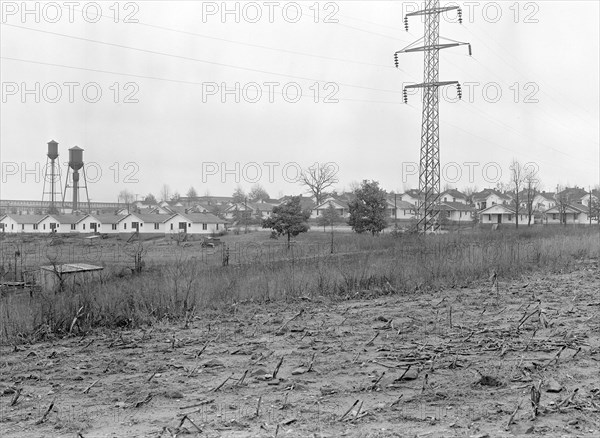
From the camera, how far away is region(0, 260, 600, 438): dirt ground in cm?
533

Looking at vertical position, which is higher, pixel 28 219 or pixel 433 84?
pixel 433 84

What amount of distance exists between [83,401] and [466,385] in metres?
4.01

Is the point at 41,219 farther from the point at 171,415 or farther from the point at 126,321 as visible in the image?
the point at 171,415

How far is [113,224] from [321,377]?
208 feet

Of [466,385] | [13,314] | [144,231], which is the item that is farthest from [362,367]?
[144,231]

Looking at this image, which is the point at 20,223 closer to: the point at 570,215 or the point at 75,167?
the point at 75,167

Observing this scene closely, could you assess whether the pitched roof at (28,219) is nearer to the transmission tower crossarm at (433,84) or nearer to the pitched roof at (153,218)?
the pitched roof at (153,218)

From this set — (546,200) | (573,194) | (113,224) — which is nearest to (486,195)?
(546,200)

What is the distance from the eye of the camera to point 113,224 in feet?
220

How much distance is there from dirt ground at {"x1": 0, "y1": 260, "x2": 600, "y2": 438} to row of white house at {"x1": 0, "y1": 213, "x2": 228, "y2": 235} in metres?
55.0

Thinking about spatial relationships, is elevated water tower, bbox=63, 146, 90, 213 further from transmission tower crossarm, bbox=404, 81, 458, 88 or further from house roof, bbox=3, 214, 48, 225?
transmission tower crossarm, bbox=404, 81, 458, 88

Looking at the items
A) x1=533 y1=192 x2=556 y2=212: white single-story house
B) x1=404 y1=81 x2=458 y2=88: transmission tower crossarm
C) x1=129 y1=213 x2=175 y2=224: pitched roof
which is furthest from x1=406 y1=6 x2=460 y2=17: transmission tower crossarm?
x1=533 y1=192 x2=556 y2=212: white single-story house

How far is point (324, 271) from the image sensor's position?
15539mm

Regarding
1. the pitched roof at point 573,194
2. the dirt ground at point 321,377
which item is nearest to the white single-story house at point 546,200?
the pitched roof at point 573,194
